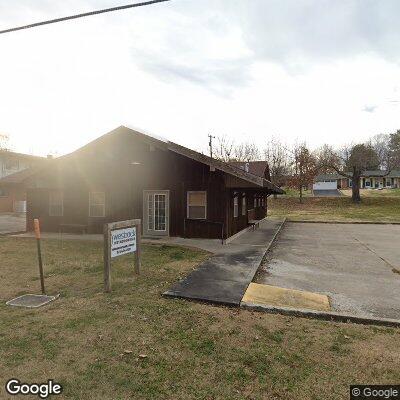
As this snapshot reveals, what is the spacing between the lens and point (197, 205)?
1466 cm

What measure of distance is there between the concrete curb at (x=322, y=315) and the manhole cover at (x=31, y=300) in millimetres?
4151

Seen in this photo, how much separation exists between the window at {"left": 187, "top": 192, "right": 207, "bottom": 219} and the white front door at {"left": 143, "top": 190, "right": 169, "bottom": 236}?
1.13 metres

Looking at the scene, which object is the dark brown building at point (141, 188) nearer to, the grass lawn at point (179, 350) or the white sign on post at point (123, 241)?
the white sign on post at point (123, 241)

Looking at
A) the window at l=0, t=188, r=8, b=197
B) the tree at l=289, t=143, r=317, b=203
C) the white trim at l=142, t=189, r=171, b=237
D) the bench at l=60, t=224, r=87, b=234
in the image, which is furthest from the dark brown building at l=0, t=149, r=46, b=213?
the tree at l=289, t=143, r=317, b=203

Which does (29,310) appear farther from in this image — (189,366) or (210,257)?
(210,257)

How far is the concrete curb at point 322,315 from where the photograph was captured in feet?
18.3

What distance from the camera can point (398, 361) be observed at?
434cm

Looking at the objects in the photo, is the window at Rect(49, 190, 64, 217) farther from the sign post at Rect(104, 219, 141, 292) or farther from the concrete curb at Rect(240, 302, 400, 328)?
the concrete curb at Rect(240, 302, 400, 328)

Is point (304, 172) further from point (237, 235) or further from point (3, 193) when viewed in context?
point (3, 193)

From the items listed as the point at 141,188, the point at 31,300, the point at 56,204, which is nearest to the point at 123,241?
the point at 31,300

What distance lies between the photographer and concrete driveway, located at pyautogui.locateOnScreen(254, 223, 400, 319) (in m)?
6.65

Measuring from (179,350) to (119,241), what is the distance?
377 cm

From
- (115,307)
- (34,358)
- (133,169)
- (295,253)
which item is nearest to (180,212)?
(133,169)

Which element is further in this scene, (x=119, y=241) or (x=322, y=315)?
(x=119, y=241)
